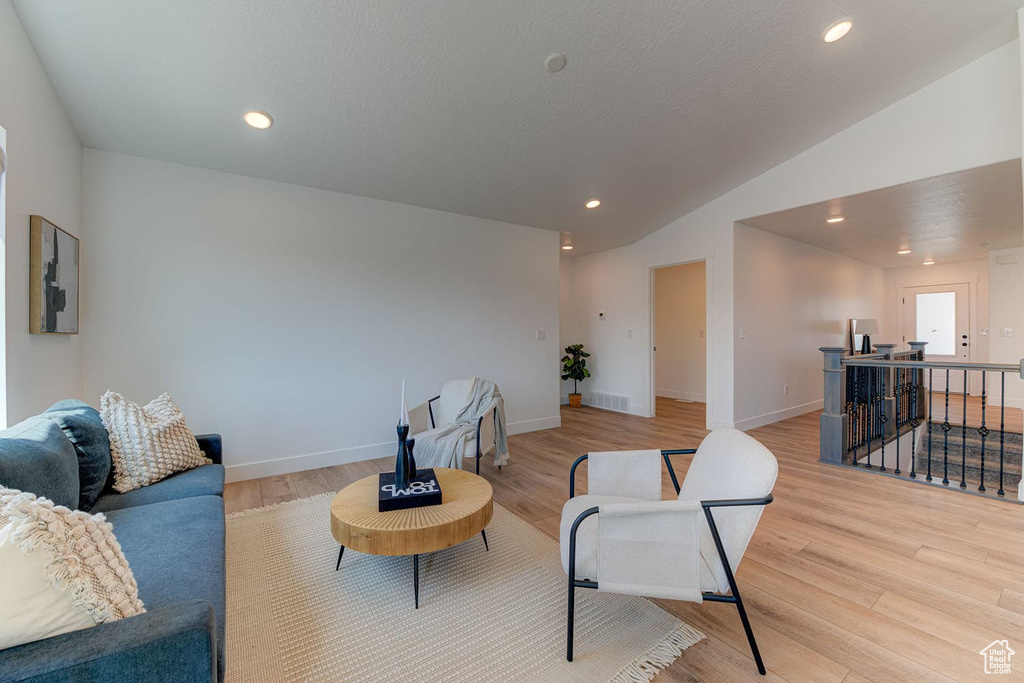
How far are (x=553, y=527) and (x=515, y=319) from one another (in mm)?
2775

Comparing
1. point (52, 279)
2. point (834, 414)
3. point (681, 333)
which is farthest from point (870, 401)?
point (52, 279)

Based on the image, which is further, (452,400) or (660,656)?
(452,400)

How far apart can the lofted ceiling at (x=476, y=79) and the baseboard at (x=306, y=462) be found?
2.36 m

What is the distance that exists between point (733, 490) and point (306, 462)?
3.41m

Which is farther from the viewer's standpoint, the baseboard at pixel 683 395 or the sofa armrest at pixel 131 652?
the baseboard at pixel 683 395

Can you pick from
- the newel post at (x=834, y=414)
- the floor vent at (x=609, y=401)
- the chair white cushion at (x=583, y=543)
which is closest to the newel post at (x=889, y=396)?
the newel post at (x=834, y=414)

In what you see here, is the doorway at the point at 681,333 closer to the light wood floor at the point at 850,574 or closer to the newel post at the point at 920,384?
the newel post at the point at 920,384

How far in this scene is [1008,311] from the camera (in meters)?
6.11

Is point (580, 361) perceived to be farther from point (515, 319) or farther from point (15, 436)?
point (15, 436)

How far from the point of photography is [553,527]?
256 centimetres

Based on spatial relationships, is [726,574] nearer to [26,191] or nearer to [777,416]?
[26,191]

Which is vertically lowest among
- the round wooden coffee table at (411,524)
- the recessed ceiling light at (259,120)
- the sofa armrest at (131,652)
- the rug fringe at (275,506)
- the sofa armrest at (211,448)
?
the rug fringe at (275,506)

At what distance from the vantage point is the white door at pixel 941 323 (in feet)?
24.0

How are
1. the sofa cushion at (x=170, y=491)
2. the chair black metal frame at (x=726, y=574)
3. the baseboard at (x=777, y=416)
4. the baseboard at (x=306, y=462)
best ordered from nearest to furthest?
1. the chair black metal frame at (x=726, y=574)
2. the sofa cushion at (x=170, y=491)
3. the baseboard at (x=306, y=462)
4. the baseboard at (x=777, y=416)
